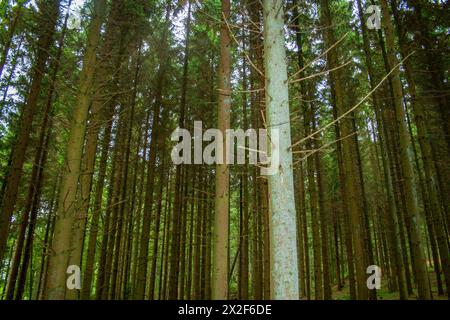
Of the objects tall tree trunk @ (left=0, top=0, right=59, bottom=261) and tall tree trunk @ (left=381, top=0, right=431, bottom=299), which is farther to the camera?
tall tree trunk @ (left=0, top=0, right=59, bottom=261)

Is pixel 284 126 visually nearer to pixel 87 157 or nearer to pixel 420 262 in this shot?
pixel 420 262

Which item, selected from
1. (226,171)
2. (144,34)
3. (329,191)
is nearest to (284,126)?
(226,171)

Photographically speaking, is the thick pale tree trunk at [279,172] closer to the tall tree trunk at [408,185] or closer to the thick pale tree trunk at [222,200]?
the thick pale tree trunk at [222,200]

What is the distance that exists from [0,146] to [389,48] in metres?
14.7

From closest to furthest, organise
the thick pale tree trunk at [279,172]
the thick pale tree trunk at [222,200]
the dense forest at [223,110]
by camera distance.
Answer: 1. the thick pale tree trunk at [279,172]
2. the dense forest at [223,110]
3. the thick pale tree trunk at [222,200]

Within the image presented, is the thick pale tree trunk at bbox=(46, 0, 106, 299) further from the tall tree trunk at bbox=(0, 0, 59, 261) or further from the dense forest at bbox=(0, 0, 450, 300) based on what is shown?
the tall tree trunk at bbox=(0, 0, 59, 261)

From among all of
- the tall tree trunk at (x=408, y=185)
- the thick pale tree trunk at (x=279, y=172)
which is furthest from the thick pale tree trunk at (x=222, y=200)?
the tall tree trunk at (x=408, y=185)

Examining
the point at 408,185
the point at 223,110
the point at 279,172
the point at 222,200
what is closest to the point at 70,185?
the point at 222,200

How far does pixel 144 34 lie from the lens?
9.03 metres

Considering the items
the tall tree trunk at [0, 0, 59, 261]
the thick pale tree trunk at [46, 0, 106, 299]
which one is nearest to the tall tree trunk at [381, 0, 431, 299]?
the thick pale tree trunk at [46, 0, 106, 299]

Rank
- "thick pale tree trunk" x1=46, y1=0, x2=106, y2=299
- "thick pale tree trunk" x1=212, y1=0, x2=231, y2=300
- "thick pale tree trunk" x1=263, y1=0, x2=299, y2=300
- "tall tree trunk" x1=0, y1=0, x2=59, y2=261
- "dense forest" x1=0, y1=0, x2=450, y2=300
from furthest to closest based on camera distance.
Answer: "tall tree trunk" x1=0, y1=0, x2=59, y2=261
"thick pale tree trunk" x1=212, y1=0, x2=231, y2=300
"thick pale tree trunk" x1=46, y1=0, x2=106, y2=299
"dense forest" x1=0, y1=0, x2=450, y2=300
"thick pale tree trunk" x1=263, y1=0, x2=299, y2=300

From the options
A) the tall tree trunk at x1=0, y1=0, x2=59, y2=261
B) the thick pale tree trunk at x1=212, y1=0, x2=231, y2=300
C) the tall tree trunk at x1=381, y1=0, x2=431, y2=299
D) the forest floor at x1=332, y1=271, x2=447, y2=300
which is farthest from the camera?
the forest floor at x1=332, y1=271, x2=447, y2=300

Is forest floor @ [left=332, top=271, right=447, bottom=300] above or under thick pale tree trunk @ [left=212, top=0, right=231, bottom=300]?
under
